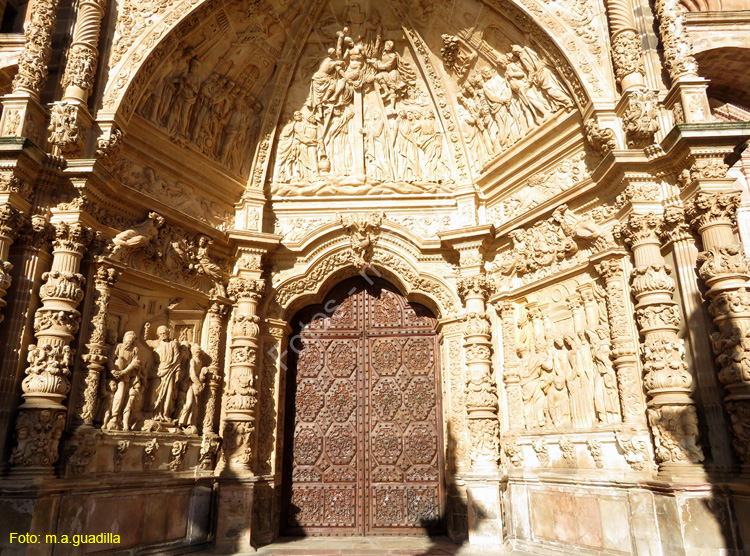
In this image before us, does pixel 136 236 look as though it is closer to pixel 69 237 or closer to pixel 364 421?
pixel 69 237

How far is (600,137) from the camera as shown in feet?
22.7

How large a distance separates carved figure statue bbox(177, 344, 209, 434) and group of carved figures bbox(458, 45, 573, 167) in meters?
5.37

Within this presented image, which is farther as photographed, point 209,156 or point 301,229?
point 301,229

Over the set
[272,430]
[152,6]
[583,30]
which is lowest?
[272,430]

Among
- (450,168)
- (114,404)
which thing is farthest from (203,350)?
(450,168)

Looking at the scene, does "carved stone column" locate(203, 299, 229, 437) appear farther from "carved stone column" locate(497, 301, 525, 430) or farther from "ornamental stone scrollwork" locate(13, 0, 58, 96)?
"carved stone column" locate(497, 301, 525, 430)

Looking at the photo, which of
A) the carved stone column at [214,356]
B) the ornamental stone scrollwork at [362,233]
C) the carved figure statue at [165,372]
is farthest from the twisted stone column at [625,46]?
the carved figure statue at [165,372]

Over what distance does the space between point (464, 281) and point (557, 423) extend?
7.90ft

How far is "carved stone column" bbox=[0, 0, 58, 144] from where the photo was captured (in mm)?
6457

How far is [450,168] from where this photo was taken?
9281 mm

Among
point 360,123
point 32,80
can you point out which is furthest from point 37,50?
point 360,123

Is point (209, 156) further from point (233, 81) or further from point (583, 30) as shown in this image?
point (583, 30)

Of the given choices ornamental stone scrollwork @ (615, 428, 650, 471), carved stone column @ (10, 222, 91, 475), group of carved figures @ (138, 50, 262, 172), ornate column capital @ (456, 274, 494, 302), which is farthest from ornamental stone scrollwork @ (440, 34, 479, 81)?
carved stone column @ (10, 222, 91, 475)

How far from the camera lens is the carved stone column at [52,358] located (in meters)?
5.74
